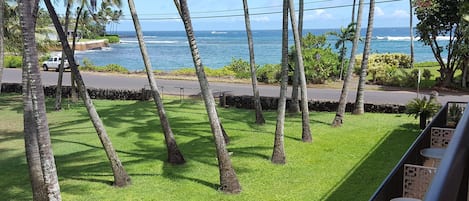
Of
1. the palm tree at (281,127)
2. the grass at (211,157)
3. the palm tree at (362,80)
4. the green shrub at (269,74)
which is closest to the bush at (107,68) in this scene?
the green shrub at (269,74)

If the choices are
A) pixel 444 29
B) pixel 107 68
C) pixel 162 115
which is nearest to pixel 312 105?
pixel 162 115

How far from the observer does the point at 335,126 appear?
52.5 ft

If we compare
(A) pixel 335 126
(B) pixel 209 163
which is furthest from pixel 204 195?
(A) pixel 335 126

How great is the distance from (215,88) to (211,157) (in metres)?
15.8

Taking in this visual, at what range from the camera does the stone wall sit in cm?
1852

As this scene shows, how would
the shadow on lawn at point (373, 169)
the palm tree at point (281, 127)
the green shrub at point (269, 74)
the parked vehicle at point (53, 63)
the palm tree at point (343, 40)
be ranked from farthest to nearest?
1. the parked vehicle at point (53, 63)
2. the palm tree at point (343, 40)
3. the green shrub at point (269, 74)
4. the palm tree at point (281, 127)
5. the shadow on lawn at point (373, 169)

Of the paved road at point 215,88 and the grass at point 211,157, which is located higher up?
the paved road at point 215,88

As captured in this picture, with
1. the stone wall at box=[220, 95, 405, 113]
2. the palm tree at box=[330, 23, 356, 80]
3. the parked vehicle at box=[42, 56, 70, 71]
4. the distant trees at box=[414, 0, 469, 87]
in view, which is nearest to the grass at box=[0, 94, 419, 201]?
the stone wall at box=[220, 95, 405, 113]

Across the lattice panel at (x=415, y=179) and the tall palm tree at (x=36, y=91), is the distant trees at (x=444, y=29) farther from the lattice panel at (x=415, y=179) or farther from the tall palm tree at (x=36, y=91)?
the tall palm tree at (x=36, y=91)

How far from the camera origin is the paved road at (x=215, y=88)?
75.6 ft

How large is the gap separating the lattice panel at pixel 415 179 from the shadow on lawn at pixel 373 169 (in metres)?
3.46

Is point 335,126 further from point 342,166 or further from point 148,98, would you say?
point 148,98

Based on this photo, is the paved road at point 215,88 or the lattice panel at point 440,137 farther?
the paved road at point 215,88

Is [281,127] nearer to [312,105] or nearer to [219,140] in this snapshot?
[219,140]
